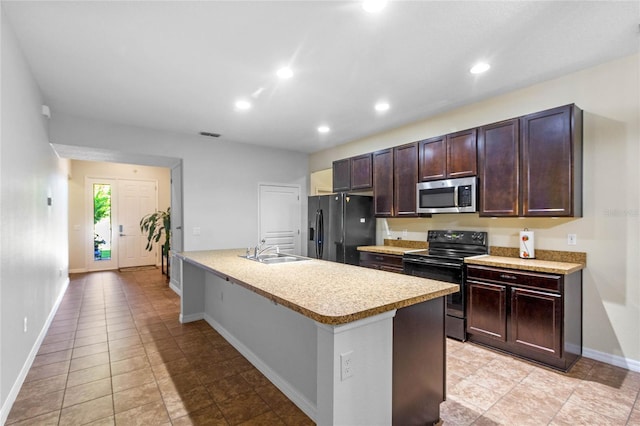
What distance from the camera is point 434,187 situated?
12.1 feet

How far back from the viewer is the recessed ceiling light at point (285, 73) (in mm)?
2756

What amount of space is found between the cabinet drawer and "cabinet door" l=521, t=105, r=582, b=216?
1.88 ft

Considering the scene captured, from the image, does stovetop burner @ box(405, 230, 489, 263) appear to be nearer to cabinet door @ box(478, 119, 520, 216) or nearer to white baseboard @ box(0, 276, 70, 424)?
cabinet door @ box(478, 119, 520, 216)

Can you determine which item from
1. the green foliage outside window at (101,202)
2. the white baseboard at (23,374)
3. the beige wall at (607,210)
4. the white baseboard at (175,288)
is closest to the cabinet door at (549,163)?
the beige wall at (607,210)

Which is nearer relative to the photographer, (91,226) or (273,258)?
(273,258)

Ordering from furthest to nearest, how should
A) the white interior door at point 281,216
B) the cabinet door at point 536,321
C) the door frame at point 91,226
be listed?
the door frame at point 91,226 < the white interior door at point 281,216 < the cabinet door at point 536,321

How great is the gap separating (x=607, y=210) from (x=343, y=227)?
2873 mm

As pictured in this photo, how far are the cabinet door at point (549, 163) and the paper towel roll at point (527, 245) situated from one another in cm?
28

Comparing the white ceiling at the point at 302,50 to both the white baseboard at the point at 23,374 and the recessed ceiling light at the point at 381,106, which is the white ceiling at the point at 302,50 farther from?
the white baseboard at the point at 23,374

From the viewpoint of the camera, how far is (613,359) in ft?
8.67

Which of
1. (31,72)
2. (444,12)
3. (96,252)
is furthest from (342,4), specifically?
(96,252)

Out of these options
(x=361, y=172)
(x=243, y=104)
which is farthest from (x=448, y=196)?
(x=243, y=104)

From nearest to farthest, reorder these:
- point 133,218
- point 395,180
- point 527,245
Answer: point 527,245 → point 395,180 → point 133,218

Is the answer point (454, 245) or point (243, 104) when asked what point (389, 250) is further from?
point (243, 104)
